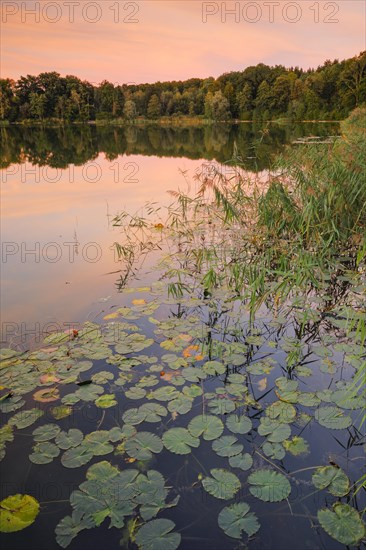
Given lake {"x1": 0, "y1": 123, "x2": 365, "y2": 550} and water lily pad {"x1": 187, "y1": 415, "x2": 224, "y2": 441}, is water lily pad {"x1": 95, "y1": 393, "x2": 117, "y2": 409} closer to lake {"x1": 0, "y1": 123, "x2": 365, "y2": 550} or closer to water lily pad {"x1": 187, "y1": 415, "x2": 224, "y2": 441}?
lake {"x1": 0, "y1": 123, "x2": 365, "y2": 550}

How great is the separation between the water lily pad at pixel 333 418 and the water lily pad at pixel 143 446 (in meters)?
1.16

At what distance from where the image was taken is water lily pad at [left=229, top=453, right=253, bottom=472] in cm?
231

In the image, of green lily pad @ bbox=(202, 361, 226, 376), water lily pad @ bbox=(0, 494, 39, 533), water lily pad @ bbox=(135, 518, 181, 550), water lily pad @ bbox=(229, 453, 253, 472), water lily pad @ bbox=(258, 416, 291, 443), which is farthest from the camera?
green lily pad @ bbox=(202, 361, 226, 376)

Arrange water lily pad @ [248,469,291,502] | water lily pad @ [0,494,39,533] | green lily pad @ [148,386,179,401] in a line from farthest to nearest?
green lily pad @ [148,386,179,401]
water lily pad @ [248,469,291,502]
water lily pad @ [0,494,39,533]

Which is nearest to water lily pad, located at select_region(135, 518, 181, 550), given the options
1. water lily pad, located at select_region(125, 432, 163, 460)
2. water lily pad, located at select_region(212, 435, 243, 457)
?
water lily pad, located at select_region(125, 432, 163, 460)

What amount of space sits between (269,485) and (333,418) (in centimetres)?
79

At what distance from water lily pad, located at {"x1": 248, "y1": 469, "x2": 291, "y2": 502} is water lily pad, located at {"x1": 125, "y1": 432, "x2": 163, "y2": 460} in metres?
0.61

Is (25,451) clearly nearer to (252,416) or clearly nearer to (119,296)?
(252,416)

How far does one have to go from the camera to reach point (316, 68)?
256 feet

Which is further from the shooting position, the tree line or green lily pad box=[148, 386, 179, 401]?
the tree line

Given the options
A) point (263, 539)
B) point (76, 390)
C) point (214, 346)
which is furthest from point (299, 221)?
point (263, 539)

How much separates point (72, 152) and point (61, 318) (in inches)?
726

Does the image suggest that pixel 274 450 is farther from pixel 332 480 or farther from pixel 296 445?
pixel 332 480

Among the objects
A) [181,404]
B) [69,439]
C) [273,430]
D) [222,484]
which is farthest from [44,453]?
[273,430]
